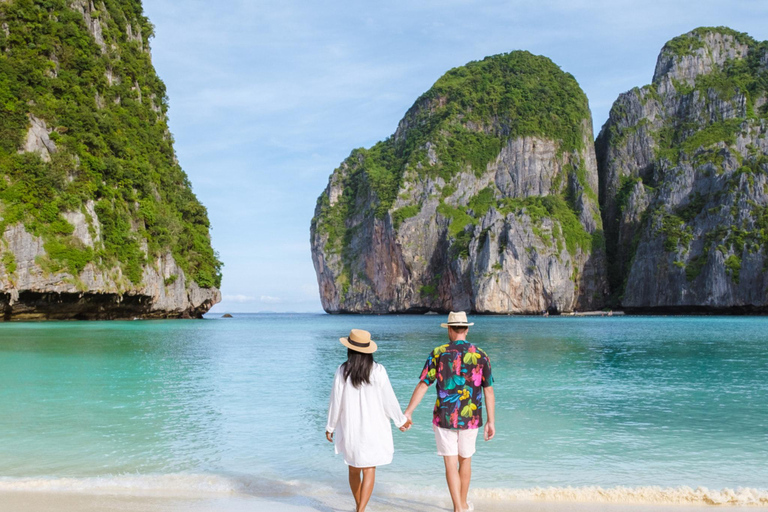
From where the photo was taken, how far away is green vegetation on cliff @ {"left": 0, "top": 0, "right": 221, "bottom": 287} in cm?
3962

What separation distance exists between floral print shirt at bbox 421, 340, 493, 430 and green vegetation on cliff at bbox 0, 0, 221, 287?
3994 cm

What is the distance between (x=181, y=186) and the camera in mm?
62750

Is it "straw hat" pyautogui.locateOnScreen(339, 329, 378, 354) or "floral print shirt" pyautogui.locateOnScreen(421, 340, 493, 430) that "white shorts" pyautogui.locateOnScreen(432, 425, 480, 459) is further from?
"straw hat" pyautogui.locateOnScreen(339, 329, 378, 354)

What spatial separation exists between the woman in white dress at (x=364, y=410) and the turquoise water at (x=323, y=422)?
6.43 feet

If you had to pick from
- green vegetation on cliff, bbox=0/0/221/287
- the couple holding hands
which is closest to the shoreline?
the couple holding hands

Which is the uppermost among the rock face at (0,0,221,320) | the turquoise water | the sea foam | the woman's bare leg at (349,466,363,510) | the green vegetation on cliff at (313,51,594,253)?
the green vegetation on cliff at (313,51,594,253)

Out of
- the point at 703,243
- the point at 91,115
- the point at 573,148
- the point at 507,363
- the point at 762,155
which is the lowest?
the point at 507,363

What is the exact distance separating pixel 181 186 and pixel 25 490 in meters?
59.8

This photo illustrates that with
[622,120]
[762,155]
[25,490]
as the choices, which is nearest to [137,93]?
[25,490]

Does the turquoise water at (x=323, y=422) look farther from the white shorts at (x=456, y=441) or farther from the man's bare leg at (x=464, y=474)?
the white shorts at (x=456, y=441)

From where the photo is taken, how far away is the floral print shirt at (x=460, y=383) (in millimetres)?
5395

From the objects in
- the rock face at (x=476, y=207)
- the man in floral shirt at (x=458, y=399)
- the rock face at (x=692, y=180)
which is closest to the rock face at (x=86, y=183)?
the man in floral shirt at (x=458, y=399)

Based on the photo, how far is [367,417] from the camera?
5.31m

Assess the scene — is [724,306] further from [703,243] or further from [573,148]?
[573,148]
